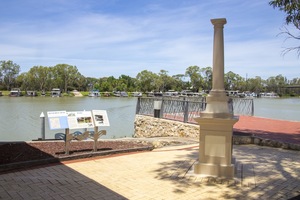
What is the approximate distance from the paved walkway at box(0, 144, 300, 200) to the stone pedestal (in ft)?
0.72

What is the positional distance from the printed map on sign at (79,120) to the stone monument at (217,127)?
3409 millimetres

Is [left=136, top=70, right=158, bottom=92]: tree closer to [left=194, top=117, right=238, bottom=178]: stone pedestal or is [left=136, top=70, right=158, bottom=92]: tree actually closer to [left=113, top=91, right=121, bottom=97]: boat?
[left=113, top=91, right=121, bottom=97]: boat

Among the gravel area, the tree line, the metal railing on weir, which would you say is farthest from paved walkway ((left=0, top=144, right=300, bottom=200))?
the tree line

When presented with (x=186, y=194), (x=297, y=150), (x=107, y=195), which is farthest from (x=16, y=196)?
(x=297, y=150)

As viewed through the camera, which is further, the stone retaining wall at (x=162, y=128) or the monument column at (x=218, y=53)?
the stone retaining wall at (x=162, y=128)

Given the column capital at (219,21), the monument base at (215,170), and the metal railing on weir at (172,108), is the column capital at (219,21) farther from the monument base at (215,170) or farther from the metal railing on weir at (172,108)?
the metal railing on weir at (172,108)

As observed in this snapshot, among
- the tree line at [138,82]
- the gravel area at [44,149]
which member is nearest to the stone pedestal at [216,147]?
the gravel area at [44,149]

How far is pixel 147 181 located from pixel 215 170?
4.37 ft

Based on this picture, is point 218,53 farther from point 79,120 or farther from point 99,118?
point 79,120

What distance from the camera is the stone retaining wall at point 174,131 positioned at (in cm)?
929

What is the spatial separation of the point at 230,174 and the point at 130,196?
6.75 feet

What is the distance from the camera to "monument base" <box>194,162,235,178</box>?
543 cm

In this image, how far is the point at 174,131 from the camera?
1325 centimetres

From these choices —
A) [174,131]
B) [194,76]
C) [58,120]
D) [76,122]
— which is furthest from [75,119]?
[194,76]
